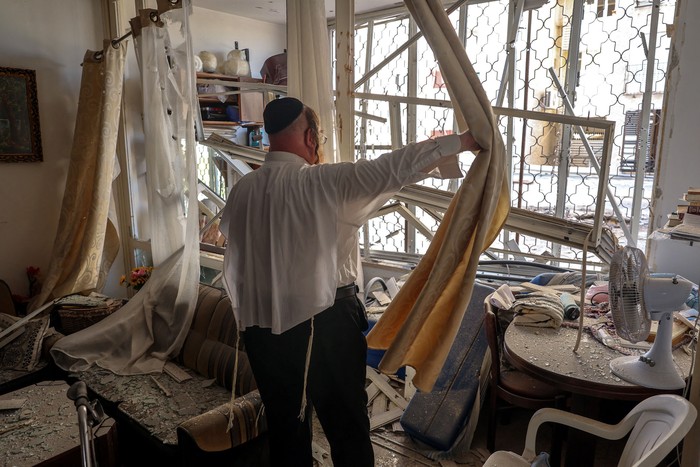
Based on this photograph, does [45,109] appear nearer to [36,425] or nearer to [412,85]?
[36,425]

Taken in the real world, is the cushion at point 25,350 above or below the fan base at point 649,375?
below

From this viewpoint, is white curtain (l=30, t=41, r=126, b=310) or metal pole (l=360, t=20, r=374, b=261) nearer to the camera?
white curtain (l=30, t=41, r=126, b=310)

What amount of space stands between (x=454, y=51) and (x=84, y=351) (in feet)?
8.44

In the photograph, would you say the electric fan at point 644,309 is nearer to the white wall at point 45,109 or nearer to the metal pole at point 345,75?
the metal pole at point 345,75

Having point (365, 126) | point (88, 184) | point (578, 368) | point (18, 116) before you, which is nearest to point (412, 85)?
point (365, 126)

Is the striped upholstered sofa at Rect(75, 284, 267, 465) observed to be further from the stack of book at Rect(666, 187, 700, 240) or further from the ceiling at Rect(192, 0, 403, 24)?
the ceiling at Rect(192, 0, 403, 24)

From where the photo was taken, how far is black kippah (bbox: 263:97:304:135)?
147cm

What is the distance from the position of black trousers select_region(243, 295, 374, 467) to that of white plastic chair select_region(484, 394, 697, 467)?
0.45m

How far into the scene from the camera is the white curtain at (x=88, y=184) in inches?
129

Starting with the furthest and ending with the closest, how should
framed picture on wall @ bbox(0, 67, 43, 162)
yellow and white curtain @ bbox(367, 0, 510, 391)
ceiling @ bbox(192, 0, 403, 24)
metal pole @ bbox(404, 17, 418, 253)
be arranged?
1. ceiling @ bbox(192, 0, 403, 24)
2. metal pole @ bbox(404, 17, 418, 253)
3. framed picture on wall @ bbox(0, 67, 43, 162)
4. yellow and white curtain @ bbox(367, 0, 510, 391)

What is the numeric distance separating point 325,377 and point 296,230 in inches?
18.5

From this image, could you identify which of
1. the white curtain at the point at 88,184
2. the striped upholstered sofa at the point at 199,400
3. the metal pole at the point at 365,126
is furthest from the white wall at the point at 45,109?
the metal pole at the point at 365,126

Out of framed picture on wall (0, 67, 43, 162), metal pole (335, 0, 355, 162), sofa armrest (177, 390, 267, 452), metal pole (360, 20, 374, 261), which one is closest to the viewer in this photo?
sofa armrest (177, 390, 267, 452)

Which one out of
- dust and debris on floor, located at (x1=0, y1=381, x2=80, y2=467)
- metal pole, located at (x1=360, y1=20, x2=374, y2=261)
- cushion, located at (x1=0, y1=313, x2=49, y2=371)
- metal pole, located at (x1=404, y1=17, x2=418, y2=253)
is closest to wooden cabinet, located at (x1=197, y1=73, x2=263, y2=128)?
metal pole, located at (x1=360, y1=20, x2=374, y2=261)
